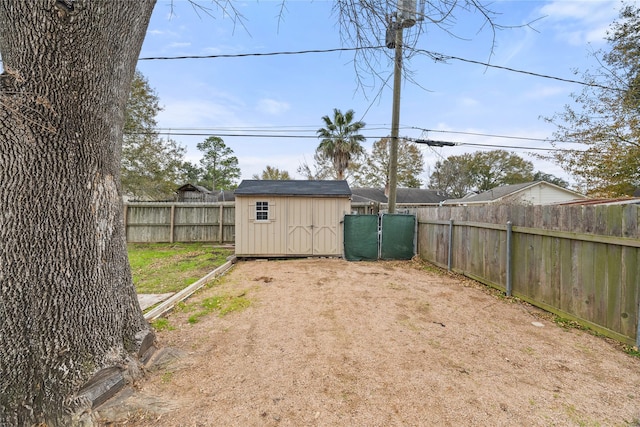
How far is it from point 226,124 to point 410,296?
9.91 meters

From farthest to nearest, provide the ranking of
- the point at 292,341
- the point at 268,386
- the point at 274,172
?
the point at 274,172 < the point at 292,341 < the point at 268,386

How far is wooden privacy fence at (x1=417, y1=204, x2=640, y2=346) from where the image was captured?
2.86m

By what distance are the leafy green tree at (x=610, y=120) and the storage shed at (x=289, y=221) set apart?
786 cm

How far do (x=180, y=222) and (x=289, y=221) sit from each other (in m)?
4.97

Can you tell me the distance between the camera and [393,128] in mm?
7695

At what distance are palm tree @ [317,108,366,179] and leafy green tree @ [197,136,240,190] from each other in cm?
1813

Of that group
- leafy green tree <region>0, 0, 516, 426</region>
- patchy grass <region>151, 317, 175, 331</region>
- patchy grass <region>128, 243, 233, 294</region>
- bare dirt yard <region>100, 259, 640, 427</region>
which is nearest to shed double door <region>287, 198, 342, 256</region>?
patchy grass <region>128, 243, 233, 294</region>

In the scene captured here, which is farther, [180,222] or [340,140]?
[340,140]

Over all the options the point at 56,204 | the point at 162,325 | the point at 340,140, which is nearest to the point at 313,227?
the point at 162,325

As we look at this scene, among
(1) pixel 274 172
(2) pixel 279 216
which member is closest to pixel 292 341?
(2) pixel 279 216

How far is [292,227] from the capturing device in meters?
8.02

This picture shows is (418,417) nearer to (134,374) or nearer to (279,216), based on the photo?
(134,374)

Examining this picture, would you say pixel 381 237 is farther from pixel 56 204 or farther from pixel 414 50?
pixel 56 204

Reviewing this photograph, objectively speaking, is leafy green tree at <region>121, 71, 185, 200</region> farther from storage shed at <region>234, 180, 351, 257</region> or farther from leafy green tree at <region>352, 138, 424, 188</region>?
leafy green tree at <region>352, 138, 424, 188</region>
